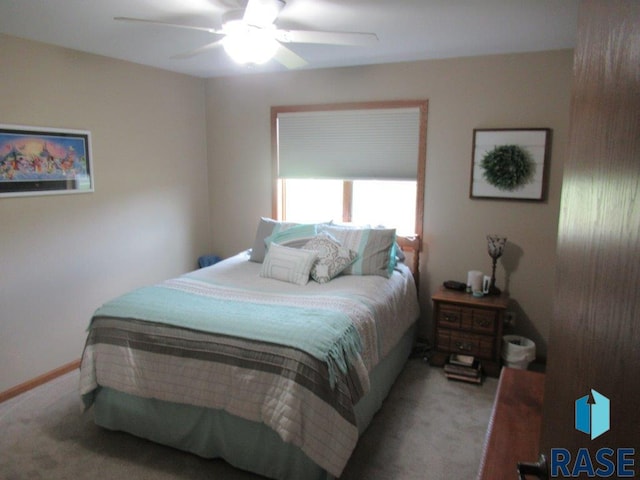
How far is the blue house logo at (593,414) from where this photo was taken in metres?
0.61

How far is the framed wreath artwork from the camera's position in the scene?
3.43m

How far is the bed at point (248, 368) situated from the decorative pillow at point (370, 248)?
10.2 inches

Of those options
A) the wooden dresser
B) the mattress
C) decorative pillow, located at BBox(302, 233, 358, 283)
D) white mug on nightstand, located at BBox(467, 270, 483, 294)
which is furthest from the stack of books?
the wooden dresser

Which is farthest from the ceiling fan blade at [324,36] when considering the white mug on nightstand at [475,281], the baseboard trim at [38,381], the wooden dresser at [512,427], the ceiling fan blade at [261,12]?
the baseboard trim at [38,381]

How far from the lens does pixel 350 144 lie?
13.4 feet

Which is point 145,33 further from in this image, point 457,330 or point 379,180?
point 457,330

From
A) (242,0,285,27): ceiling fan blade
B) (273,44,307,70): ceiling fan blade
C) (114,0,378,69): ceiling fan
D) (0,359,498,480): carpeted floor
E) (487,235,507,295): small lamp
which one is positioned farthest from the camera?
(487,235,507,295): small lamp

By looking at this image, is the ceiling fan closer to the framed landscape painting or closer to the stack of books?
the framed landscape painting

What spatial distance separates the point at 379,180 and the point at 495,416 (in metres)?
2.57

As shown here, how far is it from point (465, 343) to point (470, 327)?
13 centimetres

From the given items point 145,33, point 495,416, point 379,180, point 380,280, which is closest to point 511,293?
point 380,280

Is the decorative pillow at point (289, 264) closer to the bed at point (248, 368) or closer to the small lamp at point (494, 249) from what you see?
the bed at point (248, 368)

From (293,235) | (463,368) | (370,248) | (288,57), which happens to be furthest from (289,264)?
(463,368)

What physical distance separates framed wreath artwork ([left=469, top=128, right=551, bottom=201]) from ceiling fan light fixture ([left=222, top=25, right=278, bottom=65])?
194cm
